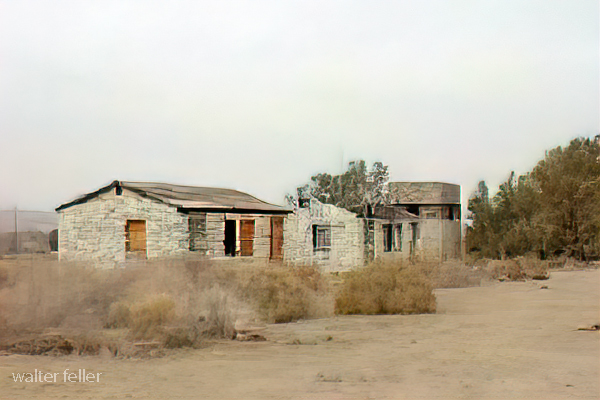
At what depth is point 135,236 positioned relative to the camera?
1289 centimetres

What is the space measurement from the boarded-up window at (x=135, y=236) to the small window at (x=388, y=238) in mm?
15210

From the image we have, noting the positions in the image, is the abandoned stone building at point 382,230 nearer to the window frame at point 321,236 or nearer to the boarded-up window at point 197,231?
the window frame at point 321,236

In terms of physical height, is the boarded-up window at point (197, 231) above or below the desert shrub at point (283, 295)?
above

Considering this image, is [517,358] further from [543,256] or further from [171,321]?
[543,256]

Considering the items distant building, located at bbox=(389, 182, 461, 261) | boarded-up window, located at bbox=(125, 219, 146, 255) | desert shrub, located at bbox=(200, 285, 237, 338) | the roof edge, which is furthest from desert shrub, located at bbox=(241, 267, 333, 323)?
distant building, located at bbox=(389, 182, 461, 261)

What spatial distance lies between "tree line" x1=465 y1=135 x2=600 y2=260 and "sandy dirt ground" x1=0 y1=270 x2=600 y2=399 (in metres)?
21.5

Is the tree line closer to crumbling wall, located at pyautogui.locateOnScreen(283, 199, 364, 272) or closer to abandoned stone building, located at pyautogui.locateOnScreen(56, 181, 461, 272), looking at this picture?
abandoned stone building, located at pyautogui.locateOnScreen(56, 181, 461, 272)

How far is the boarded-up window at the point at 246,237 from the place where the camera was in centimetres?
1761

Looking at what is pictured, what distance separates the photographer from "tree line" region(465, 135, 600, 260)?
31.1 meters

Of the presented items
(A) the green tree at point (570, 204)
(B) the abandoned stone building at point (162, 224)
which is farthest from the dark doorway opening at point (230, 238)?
(A) the green tree at point (570, 204)

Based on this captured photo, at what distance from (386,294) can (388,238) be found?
45.3 ft

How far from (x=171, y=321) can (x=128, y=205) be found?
14.3 feet

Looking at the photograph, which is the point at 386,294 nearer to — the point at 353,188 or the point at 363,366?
the point at 363,366

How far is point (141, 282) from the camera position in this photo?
10.3 m
